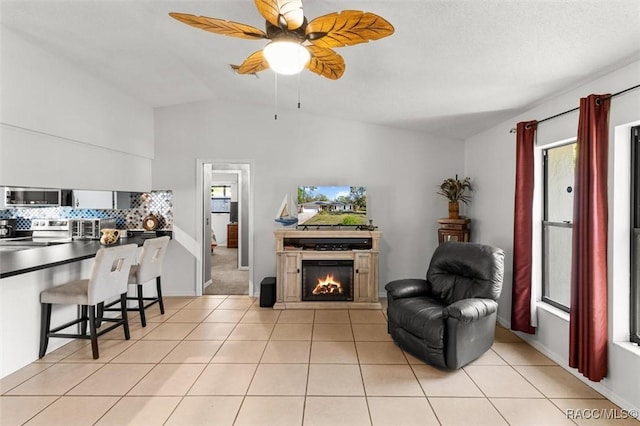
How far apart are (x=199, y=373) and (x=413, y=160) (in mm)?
3981

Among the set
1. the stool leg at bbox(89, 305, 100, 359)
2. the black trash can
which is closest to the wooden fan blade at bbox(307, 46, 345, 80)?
the stool leg at bbox(89, 305, 100, 359)

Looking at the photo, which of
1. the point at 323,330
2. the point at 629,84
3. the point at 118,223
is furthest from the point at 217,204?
the point at 629,84

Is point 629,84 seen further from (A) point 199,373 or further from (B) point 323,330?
(A) point 199,373

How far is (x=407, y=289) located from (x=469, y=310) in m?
0.77

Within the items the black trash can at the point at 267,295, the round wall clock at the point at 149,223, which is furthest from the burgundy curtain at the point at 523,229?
the round wall clock at the point at 149,223

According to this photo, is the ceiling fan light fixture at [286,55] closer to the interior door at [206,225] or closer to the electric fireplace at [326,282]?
the electric fireplace at [326,282]

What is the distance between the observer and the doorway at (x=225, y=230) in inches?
207

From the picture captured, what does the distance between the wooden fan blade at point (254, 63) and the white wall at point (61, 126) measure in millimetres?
2055

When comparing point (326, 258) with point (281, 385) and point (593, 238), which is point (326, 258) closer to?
point (281, 385)

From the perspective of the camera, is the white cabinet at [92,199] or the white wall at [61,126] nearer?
the white wall at [61,126]

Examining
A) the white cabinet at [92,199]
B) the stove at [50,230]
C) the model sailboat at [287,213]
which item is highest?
the white cabinet at [92,199]

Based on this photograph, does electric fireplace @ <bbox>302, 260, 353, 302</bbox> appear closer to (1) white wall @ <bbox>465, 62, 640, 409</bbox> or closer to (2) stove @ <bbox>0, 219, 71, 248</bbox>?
(1) white wall @ <bbox>465, 62, 640, 409</bbox>

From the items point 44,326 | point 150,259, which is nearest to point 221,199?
point 150,259

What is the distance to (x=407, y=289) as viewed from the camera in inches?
140
